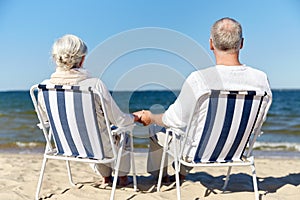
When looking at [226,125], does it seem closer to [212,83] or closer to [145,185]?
[212,83]

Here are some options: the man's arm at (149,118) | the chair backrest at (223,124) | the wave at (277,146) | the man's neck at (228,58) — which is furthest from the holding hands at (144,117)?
the wave at (277,146)

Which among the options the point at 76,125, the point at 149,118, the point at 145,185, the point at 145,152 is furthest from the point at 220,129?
the point at 145,152

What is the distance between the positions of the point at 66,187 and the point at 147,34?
2448 millimetres

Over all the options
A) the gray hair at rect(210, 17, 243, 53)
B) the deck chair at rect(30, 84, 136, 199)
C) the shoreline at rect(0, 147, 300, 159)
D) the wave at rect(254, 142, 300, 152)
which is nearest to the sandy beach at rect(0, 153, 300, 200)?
the deck chair at rect(30, 84, 136, 199)

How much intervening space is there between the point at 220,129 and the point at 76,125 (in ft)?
3.35

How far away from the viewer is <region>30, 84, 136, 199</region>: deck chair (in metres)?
2.68

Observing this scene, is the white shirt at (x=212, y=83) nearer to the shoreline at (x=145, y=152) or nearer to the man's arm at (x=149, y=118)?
the man's arm at (x=149, y=118)

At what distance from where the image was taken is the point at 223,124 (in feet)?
8.86

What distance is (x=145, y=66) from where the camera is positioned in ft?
15.8

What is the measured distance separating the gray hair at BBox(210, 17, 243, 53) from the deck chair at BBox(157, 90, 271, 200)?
13.8 inches

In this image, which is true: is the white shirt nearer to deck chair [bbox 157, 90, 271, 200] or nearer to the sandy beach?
deck chair [bbox 157, 90, 271, 200]

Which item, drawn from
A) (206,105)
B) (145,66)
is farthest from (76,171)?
(206,105)

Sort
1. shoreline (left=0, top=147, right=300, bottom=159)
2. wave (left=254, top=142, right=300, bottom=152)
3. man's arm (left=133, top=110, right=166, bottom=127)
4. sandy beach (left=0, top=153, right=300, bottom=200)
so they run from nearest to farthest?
man's arm (left=133, top=110, right=166, bottom=127) → sandy beach (left=0, top=153, right=300, bottom=200) → shoreline (left=0, top=147, right=300, bottom=159) → wave (left=254, top=142, right=300, bottom=152)

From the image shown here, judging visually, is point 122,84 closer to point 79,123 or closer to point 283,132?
point 79,123
